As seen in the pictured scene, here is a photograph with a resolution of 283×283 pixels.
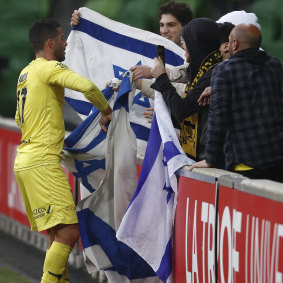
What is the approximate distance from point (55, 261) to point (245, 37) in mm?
2164

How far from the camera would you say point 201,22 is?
536 cm

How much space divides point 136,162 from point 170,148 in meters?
0.67

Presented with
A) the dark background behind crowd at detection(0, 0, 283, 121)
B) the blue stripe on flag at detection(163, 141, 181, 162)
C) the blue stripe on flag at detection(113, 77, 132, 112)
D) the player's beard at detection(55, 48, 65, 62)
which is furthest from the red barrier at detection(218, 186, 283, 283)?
the dark background behind crowd at detection(0, 0, 283, 121)

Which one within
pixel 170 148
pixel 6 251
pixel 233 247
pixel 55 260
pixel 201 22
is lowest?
pixel 6 251

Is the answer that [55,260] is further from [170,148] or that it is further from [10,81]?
[10,81]

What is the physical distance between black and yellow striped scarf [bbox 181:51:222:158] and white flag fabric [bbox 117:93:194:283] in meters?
0.11

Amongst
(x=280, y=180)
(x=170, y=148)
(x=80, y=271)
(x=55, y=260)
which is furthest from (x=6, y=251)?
(x=280, y=180)

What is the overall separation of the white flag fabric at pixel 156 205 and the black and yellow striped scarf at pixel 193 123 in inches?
4.4

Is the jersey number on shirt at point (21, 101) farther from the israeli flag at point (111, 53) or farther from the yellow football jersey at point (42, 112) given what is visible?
the israeli flag at point (111, 53)

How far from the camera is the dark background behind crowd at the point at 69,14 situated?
9219 millimetres

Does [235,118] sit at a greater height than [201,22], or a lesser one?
lesser

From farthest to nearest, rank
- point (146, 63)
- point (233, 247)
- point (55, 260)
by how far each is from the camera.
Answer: point (146, 63) → point (55, 260) → point (233, 247)

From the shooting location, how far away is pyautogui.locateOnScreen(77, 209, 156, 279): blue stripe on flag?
6035 millimetres

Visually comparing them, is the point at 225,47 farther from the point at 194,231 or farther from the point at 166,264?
the point at 166,264
